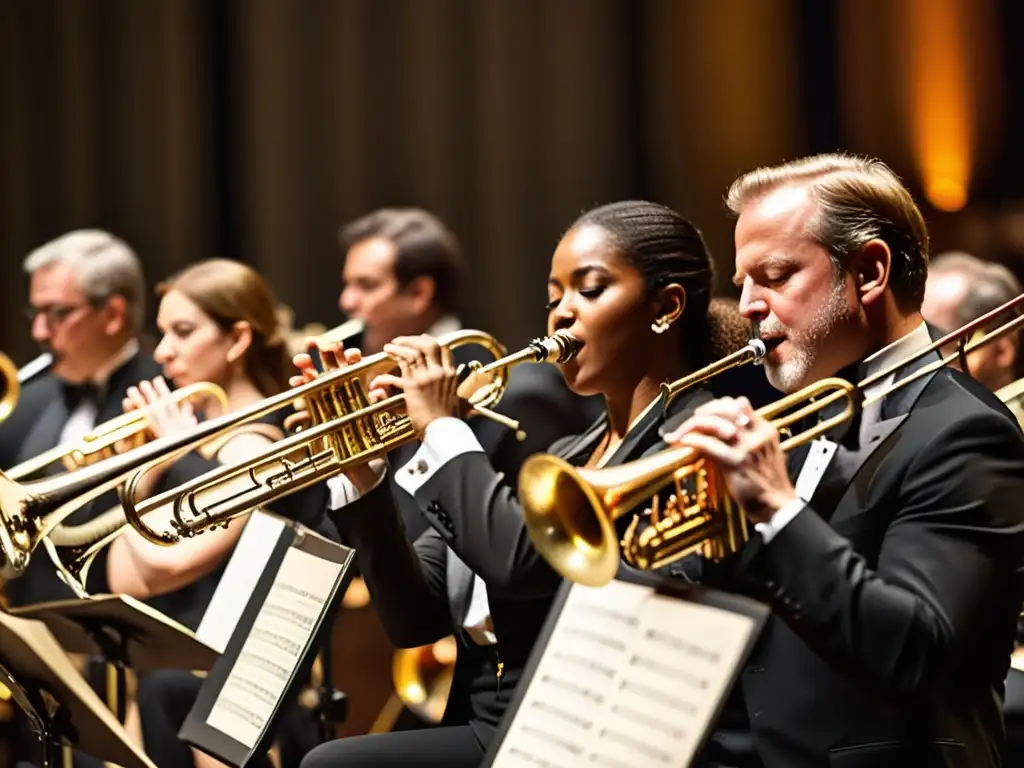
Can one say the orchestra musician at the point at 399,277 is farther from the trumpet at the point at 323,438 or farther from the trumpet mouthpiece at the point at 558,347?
the trumpet mouthpiece at the point at 558,347

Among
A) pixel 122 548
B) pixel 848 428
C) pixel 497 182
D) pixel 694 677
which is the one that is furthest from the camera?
pixel 497 182

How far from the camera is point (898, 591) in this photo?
1771 mm

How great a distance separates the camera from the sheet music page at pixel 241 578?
2695 millimetres

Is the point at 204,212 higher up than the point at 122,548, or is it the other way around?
the point at 204,212

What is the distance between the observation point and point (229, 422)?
2.54 metres

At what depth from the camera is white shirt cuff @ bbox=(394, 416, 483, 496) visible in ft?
7.35

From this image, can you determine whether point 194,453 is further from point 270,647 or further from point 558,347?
point 558,347

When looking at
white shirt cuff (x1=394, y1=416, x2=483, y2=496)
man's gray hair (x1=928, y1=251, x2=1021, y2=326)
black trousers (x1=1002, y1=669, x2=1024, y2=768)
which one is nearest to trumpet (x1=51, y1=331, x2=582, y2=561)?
white shirt cuff (x1=394, y1=416, x2=483, y2=496)

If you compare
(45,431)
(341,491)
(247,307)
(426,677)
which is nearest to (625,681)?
(341,491)

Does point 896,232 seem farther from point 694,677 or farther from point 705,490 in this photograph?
point 694,677

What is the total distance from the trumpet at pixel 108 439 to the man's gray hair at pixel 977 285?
1.92 meters

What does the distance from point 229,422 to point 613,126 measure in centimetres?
385

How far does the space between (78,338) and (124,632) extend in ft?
7.27

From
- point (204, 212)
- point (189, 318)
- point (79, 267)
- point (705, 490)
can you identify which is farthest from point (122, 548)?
point (204, 212)
